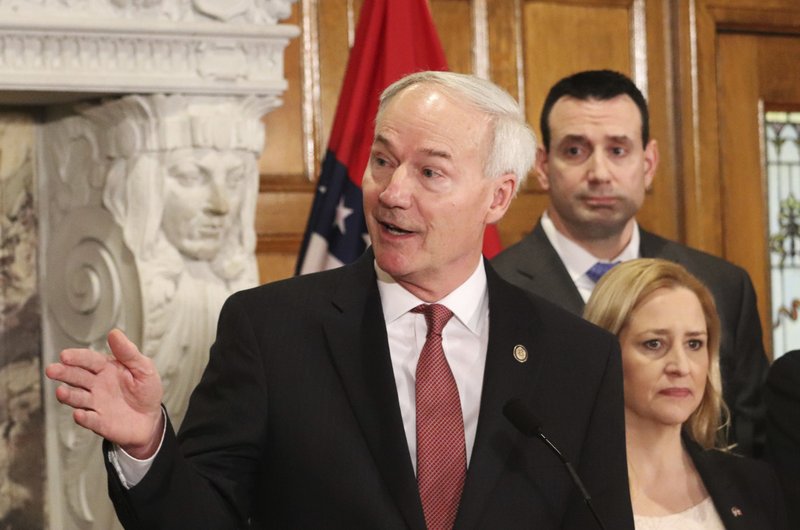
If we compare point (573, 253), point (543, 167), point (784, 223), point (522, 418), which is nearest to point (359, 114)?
point (543, 167)

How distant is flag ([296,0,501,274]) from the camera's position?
3.72 m

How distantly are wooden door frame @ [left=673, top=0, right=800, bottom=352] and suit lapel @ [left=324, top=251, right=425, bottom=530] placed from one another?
2.75 meters

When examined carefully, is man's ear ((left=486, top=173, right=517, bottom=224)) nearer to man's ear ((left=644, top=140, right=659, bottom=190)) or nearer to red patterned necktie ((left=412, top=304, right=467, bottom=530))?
red patterned necktie ((left=412, top=304, right=467, bottom=530))

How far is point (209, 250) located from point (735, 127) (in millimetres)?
2522

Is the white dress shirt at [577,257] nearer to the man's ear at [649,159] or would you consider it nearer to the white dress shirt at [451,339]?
the man's ear at [649,159]

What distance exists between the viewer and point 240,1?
3.19 m

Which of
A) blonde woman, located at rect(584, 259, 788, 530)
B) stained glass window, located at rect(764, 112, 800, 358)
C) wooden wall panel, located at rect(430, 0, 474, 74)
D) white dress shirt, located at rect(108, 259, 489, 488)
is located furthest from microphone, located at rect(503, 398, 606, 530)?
stained glass window, located at rect(764, 112, 800, 358)

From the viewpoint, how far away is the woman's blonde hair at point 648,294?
124 inches

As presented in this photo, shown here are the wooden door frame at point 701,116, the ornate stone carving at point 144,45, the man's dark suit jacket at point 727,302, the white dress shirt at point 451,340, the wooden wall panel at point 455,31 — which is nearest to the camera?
the white dress shirt at point 451,340

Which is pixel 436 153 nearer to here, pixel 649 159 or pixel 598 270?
pixel 598 270

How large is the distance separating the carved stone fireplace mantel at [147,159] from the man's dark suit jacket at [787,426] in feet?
4.18

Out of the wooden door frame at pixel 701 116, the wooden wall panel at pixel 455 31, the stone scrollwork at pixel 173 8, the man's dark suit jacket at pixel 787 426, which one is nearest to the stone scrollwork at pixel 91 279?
the stone scrollwork at pixel 173 8

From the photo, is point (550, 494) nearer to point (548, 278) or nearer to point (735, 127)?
point (548, 278)

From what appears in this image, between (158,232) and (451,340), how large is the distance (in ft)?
3.49
